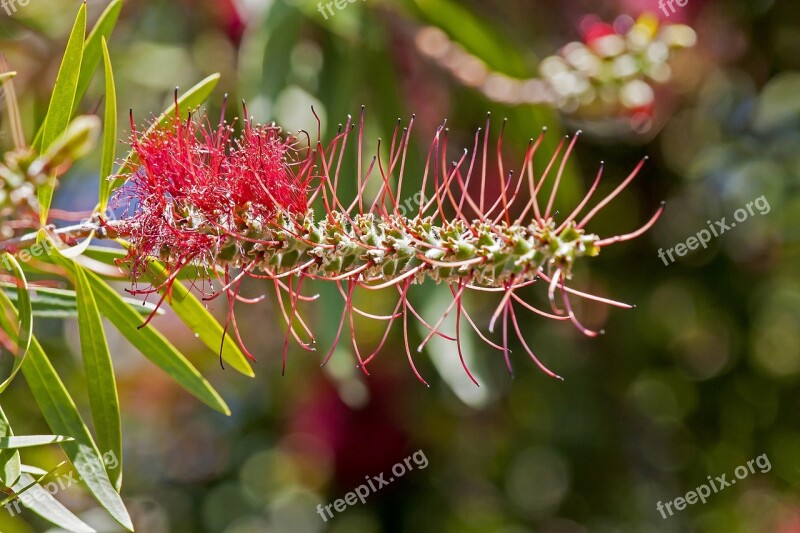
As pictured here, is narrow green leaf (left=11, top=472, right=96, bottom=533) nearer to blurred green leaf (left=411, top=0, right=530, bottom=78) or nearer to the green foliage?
the green foliage

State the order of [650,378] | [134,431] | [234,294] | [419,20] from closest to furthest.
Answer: [234,294], [419,20], [650,378], [134,431]

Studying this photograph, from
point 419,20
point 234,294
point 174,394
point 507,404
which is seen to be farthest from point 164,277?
point 174,394

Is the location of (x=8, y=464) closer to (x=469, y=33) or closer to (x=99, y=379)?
(x=99, y=379)

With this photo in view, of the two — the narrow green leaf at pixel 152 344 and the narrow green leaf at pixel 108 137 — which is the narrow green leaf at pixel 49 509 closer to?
the narrow green leaf at pixel 152 344

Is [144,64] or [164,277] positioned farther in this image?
[144,64]

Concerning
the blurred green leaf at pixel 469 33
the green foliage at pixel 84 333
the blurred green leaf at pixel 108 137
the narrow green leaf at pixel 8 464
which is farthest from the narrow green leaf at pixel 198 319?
the blurred green leaf at pixel 469 33

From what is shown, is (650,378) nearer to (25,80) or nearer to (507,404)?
(507,404)

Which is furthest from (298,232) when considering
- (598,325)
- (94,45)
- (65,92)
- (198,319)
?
(598,325)
